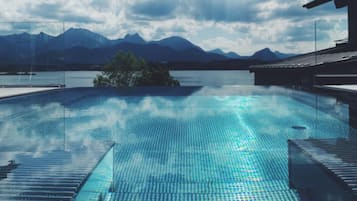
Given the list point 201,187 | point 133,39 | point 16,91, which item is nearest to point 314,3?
point 16,91

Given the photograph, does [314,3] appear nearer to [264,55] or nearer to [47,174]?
[264,55]

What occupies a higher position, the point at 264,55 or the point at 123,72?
the point at 264,55

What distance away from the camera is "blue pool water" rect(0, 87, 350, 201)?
362 cm

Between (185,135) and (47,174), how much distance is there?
3087mm

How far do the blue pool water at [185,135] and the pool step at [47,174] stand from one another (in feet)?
0.39

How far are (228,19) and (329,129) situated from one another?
389 inches

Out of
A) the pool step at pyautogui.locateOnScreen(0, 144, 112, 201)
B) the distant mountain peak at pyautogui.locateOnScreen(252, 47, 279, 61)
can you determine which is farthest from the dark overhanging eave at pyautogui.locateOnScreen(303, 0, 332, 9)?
the pool step at pyautogui.locateOnScreen(0, 144, 112, 201)

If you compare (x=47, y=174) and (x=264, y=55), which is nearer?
(x=47, y=174)

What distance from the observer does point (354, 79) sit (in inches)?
332

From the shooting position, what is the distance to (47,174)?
315cm

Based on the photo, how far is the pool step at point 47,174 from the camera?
273 cm

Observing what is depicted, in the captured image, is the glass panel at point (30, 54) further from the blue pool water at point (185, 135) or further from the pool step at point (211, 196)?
the pool step at point (211, 196)

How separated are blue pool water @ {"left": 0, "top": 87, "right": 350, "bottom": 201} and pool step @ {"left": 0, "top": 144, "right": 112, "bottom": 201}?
0.39 feet

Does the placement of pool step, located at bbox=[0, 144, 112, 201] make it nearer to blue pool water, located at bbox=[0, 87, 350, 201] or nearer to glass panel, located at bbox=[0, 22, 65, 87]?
blue pool water, located at bbox=[0, 87, 350, 201]
